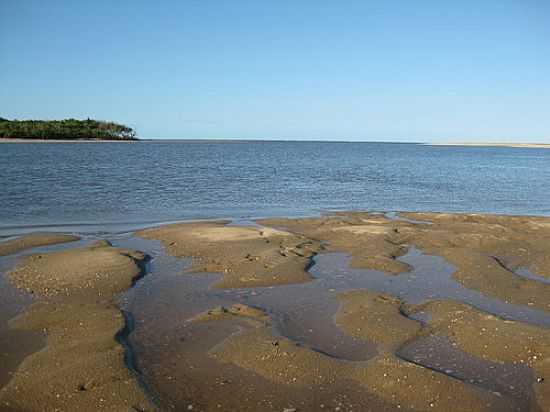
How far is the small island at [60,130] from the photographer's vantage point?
5394 inches

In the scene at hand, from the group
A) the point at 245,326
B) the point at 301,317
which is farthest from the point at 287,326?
the point at 245,326

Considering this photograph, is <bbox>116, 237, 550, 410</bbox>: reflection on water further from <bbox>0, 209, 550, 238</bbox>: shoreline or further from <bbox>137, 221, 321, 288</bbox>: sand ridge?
<bbox>0, 209, 550, 238</bbox>: shoreline

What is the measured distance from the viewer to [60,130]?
481ft

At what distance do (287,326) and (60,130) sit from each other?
153 metres

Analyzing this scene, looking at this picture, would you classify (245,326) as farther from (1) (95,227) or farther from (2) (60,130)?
(2) (60,130)

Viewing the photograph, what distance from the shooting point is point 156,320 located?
31.4 ft

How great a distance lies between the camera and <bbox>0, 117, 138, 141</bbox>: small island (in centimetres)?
13700

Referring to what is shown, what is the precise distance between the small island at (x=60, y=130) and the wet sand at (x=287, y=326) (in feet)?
455

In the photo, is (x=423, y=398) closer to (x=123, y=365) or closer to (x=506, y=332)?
(x=506, y=332)

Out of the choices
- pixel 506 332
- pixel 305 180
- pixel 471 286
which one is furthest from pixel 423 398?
pixel 305 180

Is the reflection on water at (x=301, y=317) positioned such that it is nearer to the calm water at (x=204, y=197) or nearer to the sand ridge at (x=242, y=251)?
the sand ridge at (x=242, y=251)

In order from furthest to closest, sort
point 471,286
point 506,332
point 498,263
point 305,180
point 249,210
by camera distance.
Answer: point 305,180
point 249,210
point 498,263
point 471,286
point 506,332

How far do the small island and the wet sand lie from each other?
139 meters

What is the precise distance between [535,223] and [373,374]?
56.8 feet
